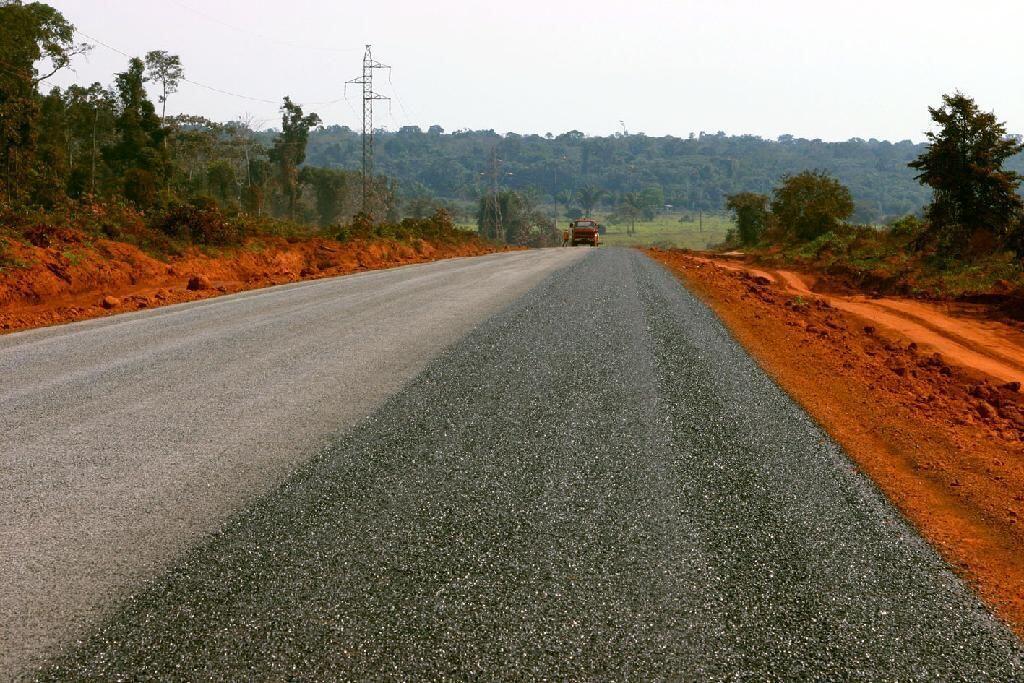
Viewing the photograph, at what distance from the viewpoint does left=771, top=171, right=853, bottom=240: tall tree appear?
3316 centimetres

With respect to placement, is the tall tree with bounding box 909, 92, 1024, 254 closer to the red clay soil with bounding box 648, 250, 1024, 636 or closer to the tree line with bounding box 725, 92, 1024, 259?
the tree line with bounding box 725, 92, 1024, 259

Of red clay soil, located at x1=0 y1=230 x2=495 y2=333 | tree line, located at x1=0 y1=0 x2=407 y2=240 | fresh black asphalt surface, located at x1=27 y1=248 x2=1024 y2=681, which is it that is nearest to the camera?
fresh black asphalt surface, located at x1=27 y1=248 x2=1024 y2=681

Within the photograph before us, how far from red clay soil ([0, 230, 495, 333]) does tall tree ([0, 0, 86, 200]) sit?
15.9 metres

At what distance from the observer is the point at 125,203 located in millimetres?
18938

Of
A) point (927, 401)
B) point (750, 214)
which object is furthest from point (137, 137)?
point (927, 401)

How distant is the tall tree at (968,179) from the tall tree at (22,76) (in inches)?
1303


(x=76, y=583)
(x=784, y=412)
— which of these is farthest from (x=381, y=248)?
(x=76, y=583)

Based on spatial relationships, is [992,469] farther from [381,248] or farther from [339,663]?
[381,248]

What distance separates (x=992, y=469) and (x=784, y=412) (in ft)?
5.06

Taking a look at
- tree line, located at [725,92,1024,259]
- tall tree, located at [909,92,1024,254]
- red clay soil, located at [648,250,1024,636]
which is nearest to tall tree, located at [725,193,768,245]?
tree line, located at [725,92,1024,259]

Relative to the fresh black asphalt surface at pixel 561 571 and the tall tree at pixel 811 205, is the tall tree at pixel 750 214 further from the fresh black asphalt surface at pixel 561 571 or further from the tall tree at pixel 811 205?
the fresh black asphalt surface at pixel 561 571

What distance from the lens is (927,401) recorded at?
7602 mm

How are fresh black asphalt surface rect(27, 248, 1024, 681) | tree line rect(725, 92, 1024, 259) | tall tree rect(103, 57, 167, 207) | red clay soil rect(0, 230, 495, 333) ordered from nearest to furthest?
1. fresh black asphalt surface rect(27, 248, 1024, 681)
2. red clay soil rect(0, 230, 495, 333)
3. tree line rect(725, 92, 1024, 259)
4. tall tree rect(103, 57, 167, 207)

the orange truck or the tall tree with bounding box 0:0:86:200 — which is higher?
the tall tree with bounding box 0:0:86:200
